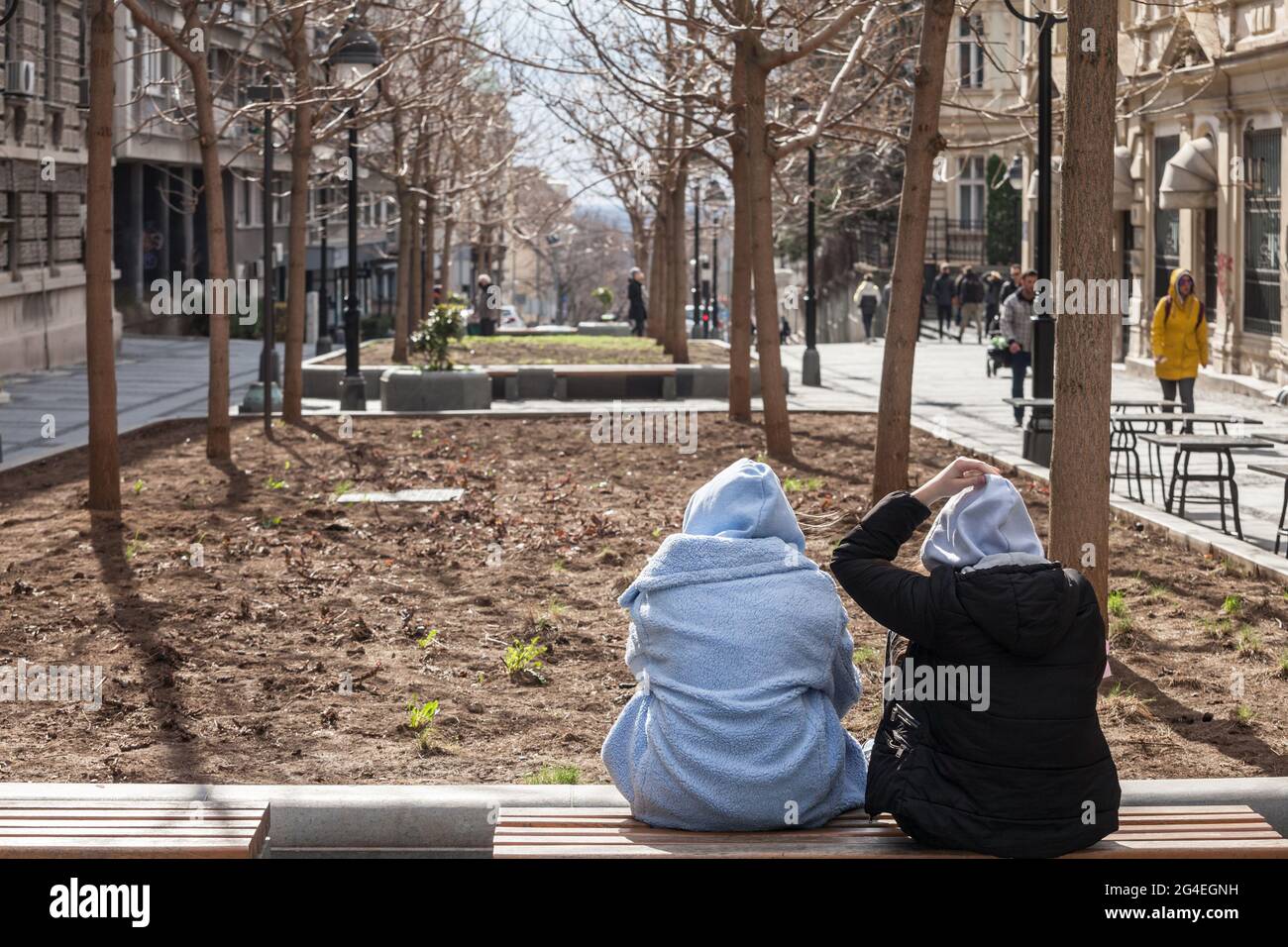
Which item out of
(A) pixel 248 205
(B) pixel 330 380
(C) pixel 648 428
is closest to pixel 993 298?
(B) pixel 330 380

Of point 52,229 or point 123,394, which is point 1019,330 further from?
point 52,229

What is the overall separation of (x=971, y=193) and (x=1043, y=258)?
4386 centimetres

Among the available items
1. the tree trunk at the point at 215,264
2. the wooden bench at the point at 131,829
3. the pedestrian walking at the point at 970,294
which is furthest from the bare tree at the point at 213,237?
the pedestrian walking at the point at 970,294

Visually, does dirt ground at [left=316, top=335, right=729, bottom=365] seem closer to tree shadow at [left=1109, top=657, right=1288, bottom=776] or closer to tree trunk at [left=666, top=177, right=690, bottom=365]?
tree trunk at [left=666, top=177, right=690, bottom=365]

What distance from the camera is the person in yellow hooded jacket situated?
18984mm

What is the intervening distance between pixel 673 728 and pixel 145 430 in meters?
15.3

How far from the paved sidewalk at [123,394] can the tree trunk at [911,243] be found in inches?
308

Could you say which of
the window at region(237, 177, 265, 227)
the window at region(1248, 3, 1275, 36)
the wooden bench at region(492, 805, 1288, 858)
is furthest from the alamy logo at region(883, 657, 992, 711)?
the window at region(237, 177, 265, 227)

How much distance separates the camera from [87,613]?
9.58m

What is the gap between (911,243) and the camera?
1249 centimetres

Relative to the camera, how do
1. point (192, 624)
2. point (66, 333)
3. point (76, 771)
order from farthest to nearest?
point (66, 333) → point (192, 624) → point (76, 771)

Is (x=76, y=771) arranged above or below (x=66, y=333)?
below
